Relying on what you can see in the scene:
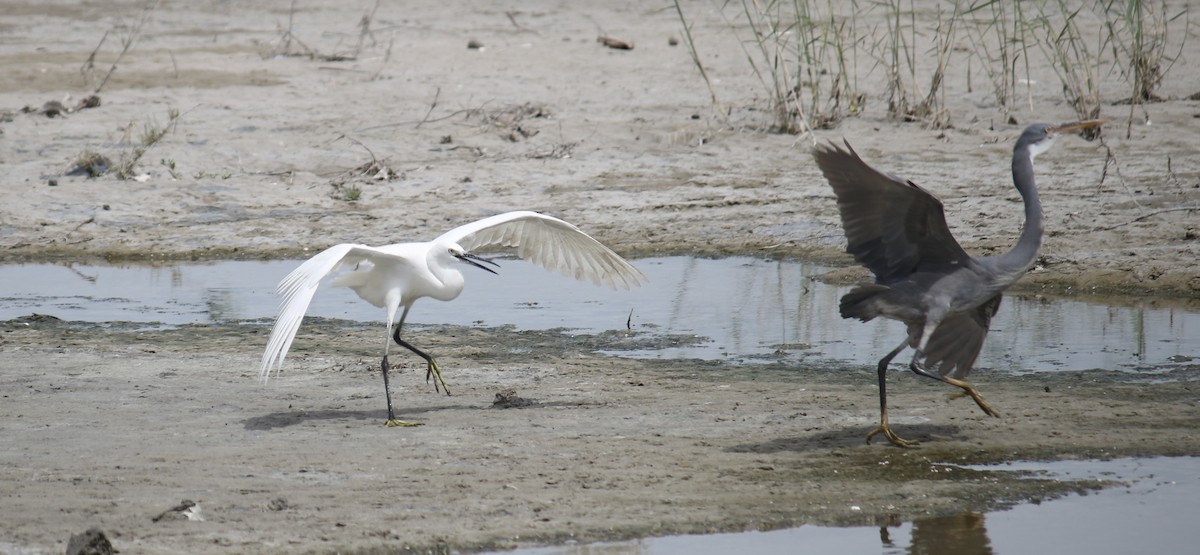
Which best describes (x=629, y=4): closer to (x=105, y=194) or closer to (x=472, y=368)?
(x=105, y=194)

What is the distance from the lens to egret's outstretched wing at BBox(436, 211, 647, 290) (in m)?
7.54

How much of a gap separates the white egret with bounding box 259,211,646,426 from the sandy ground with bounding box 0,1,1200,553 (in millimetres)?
→ 443

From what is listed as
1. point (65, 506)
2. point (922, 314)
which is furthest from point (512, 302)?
point (65, 506)

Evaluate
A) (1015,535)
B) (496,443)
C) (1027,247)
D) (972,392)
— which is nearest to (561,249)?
(496,443)

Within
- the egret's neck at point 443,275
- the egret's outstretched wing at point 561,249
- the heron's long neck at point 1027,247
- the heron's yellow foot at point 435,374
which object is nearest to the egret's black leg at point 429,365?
the heron's yellow foot at point 435,374

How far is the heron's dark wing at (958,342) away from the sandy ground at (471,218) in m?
0.26

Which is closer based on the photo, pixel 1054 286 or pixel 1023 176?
pixel 1023 176

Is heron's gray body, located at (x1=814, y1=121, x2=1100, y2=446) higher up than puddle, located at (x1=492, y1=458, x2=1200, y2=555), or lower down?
higher up

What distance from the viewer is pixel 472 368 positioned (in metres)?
7.37

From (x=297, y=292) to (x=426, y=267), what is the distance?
96cm

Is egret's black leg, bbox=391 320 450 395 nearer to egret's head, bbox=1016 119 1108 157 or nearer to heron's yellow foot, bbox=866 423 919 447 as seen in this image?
heron's yellow foot, bbox=866 423 919 447

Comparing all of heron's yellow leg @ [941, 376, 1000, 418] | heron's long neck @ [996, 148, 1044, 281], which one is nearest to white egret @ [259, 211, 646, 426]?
heron's yellow leg @ [941, 376, 1000, 418]

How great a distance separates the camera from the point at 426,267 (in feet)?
22.2

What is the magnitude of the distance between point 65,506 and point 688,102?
9169 mm
